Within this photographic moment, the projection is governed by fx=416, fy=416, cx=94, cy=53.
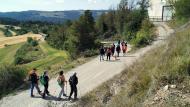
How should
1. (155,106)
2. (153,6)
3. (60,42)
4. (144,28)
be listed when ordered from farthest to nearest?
(153,6) → (60,42) → (144,28) → (155,106)

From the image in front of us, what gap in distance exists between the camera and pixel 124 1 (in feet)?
253

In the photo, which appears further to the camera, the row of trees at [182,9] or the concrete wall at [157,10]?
the concrete wall at [157,10]

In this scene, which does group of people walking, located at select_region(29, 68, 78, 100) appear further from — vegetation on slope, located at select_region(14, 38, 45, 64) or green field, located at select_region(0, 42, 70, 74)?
vegetation on slope, located at select_region(14, 38, 45, 64)

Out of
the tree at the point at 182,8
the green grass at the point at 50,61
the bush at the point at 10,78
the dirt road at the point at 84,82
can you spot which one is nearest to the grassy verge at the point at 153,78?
the dirt road at the point at 84,82

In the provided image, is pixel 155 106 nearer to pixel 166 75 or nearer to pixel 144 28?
pixel 166 75

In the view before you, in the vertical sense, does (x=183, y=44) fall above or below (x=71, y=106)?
above

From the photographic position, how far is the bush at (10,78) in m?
27.1

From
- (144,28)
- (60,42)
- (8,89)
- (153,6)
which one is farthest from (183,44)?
(153,6)

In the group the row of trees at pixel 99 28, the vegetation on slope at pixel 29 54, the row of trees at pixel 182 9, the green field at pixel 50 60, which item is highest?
the row of trees at pixel 182 9

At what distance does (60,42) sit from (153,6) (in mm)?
23545

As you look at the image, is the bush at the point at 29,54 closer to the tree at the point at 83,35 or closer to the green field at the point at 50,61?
the green field at the point at 50,61

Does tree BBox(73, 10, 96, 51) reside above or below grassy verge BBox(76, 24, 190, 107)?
below

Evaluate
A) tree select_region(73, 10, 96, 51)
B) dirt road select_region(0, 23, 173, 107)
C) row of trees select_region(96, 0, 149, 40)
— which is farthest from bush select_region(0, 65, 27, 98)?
row of trees select_region(96, 0, 149, 40)

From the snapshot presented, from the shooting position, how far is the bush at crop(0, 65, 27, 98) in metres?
27.1
